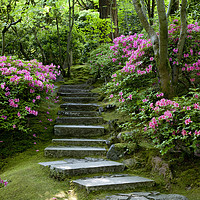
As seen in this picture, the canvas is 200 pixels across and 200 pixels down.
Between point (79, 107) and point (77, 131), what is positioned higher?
point (79, 107)

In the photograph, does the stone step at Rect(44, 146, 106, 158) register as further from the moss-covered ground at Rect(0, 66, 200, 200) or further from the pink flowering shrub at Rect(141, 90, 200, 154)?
the pink flowering shrub at Rect(141, 90, 200, 154)

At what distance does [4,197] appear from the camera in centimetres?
261

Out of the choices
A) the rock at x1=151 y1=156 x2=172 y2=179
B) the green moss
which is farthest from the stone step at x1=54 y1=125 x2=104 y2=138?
the green moss

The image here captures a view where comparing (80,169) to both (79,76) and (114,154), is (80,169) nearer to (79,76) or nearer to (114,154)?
(114,154)

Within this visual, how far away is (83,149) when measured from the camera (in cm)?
391

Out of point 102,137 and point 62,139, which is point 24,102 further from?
point 102,137

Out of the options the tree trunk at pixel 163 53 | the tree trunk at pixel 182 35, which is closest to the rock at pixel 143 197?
the tree trunk at pixel 163 53

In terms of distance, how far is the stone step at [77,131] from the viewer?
4707mm

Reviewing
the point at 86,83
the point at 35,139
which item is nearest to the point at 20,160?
the point at 35,139

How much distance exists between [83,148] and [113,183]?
1.43 m

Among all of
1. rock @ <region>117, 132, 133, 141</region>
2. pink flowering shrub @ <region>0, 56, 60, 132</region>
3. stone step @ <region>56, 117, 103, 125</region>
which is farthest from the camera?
stone step @ <region>56, 117, 103, 125</region>

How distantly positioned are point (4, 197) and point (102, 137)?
2.41 m

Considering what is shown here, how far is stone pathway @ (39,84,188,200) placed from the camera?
274 cm

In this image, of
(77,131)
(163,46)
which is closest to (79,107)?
(77,131)
